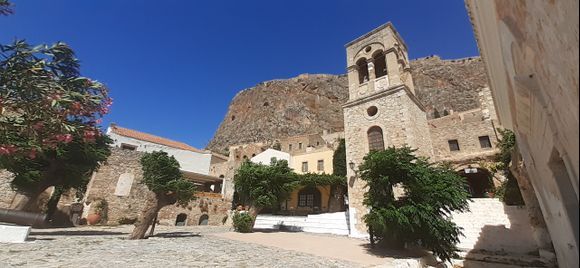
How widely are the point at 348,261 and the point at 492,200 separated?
9.62 metres

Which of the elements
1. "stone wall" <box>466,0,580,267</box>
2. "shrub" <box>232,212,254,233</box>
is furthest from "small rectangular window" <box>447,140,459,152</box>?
"stone wall" <box>466,0,580,267</box>

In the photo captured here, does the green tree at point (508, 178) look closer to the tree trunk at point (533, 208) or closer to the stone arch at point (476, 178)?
the stone arch at point (476, 178)

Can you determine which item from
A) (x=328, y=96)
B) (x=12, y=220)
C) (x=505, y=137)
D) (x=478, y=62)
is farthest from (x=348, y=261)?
(x=478, y=62)

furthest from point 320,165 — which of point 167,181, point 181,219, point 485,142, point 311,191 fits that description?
point 167,181

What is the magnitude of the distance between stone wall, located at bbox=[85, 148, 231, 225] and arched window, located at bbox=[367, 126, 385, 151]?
1630cm

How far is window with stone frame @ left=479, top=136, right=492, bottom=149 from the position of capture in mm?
17609

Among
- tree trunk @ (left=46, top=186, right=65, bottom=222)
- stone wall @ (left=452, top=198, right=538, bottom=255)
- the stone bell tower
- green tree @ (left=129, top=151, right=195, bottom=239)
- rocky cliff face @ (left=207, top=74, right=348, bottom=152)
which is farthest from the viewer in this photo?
rocky cliff face @ (left=207, top=74, right=348, bottom=152)

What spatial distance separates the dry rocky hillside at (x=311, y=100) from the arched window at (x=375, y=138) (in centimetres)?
3914

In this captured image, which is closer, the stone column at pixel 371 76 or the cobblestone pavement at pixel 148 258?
the cobblestone pavement at pixel 148 258

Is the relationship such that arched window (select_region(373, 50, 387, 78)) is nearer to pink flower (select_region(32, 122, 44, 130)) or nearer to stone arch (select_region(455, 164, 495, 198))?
stone arch (select_region(455, 164, 495, 198))

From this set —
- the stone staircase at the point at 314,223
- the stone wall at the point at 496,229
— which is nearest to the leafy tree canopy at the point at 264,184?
the stone staircase at the point at 314,223

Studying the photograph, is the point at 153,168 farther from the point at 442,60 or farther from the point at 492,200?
the point at 442,60

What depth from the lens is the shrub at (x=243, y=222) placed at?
13.7m

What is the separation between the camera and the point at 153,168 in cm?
1127
